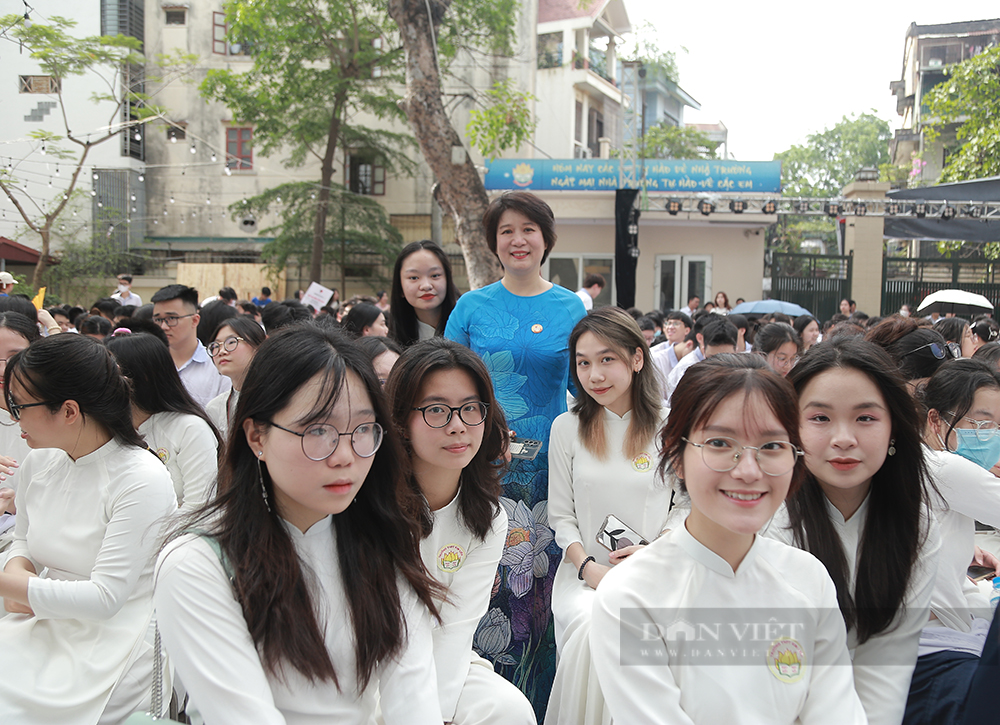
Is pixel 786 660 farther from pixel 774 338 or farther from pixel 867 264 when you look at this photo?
pixel 867 264

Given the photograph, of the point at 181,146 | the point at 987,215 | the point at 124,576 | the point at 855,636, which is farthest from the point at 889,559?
the point at 181,146

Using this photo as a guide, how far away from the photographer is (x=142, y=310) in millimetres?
5301

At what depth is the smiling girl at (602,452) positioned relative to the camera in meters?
2.61

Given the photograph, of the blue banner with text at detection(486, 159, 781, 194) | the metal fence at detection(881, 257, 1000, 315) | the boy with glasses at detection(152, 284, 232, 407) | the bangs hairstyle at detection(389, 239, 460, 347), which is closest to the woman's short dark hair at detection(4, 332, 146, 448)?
the bangs hairstyle at detection(389, 239, 460, 347)

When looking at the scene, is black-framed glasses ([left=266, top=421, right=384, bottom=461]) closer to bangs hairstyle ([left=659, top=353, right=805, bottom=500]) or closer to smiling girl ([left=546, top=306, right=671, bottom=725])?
bangs hairstyle ([left=659, top=353, right=805, bottom=500])

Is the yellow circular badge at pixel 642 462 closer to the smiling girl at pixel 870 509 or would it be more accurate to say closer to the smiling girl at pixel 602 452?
the smiling girl at pixel 602 452

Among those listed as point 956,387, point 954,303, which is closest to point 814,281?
point 954,303

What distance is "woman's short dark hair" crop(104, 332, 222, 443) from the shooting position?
2738mm

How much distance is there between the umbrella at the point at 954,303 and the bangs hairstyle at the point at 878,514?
839 centimetres

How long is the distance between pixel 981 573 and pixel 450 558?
1805 mm

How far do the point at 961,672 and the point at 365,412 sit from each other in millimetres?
1585

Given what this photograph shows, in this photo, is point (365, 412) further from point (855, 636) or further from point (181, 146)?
point (181, 146)

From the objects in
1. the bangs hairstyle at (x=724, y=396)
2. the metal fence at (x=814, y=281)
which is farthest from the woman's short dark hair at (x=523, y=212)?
the metal fence at (x=814, y=281)

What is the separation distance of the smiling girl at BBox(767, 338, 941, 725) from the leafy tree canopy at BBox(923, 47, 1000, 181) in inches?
336
